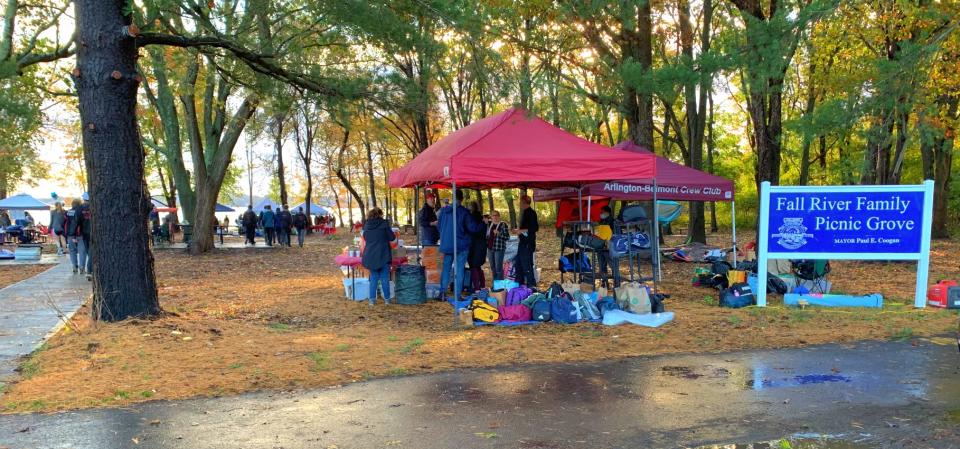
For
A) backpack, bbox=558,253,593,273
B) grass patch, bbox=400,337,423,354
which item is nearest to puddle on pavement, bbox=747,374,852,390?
grass patch, bbox=400,337,423,354

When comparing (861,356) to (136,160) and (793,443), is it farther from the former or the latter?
(136,160)

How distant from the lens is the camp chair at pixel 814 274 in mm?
10969

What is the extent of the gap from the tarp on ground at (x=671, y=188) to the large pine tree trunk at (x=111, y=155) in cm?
816

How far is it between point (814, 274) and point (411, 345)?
23.8 feet

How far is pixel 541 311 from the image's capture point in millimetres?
8828

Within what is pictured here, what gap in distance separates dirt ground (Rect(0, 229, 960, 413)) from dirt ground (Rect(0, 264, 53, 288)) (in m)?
4.77

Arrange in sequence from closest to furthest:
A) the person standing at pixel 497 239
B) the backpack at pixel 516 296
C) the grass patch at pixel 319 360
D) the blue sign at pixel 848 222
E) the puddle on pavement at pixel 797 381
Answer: the puddle on pavement at pixel 797 381, the grass patch at pixel 319 360, the backpack at pixel 516 296, the blue sign at pixel 848 222, the person standing at pixel 497 239

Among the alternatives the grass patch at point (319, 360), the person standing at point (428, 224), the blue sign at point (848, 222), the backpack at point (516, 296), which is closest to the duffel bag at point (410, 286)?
the person standing at point (428, 224)

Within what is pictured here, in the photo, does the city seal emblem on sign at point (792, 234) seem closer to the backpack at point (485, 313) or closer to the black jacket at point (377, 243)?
the backpack at point (485, 313)

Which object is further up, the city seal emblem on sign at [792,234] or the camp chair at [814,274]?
the city seal emblem on sign at [792,234]

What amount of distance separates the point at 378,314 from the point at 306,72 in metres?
3.71

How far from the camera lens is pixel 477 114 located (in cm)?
3338

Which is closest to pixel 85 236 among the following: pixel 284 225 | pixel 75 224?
pixel 75 224

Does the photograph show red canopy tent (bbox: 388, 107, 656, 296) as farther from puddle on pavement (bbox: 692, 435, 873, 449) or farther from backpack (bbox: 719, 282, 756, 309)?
puddle on pavement (bbox: 692, 435, 873, 449)
